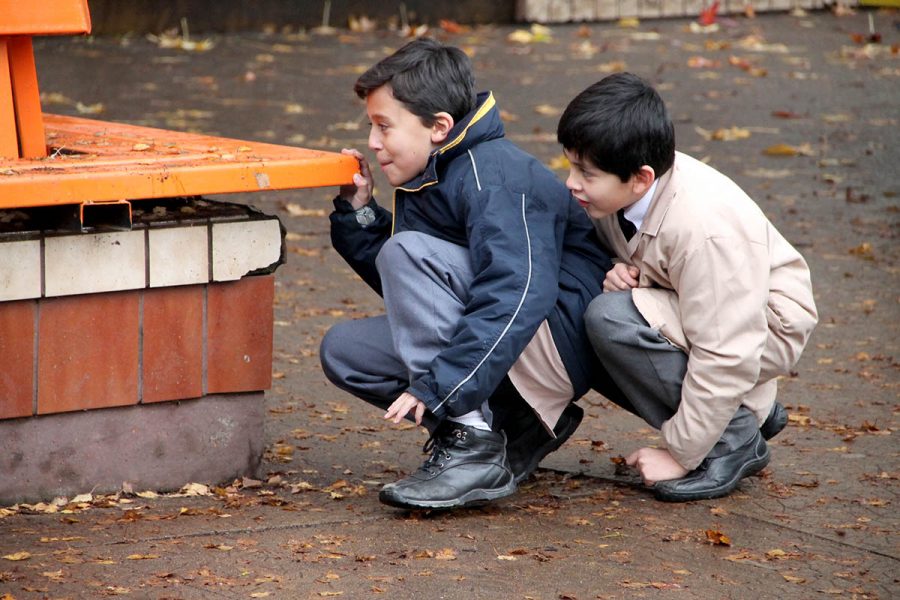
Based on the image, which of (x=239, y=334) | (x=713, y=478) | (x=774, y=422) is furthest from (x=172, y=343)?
(x=774, y=422)

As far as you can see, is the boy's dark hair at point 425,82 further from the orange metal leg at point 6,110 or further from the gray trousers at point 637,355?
the orange metal leg at point 6,110

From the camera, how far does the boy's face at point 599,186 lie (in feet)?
10.0

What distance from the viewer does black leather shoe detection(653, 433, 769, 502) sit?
3113mm

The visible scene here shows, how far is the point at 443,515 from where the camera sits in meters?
3.04

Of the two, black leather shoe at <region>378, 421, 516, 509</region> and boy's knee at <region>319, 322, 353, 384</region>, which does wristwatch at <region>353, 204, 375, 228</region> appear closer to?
boy's knee at <region>319, 322, 353, 384</region>

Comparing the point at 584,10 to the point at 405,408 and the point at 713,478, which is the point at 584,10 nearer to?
the point at 713,478

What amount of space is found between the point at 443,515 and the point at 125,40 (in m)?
8.22

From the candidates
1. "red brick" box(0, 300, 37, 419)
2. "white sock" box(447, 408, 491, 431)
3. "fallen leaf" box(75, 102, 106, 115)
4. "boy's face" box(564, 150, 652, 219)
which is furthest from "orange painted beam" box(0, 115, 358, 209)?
"fallen leaf" box(75, 102, 106, 115)

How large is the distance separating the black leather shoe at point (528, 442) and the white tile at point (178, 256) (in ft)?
2.86

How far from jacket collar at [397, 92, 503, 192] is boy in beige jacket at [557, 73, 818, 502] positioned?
19 centimetres

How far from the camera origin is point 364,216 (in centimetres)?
333

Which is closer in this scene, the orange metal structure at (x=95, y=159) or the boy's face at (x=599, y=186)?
the orange metal structure at (x=95, y=159)

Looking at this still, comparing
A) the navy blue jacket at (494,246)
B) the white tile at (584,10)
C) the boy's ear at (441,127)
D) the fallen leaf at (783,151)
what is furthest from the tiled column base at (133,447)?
the white tile at (584,10)

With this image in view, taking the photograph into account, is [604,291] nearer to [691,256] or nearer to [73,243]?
[691,256]
